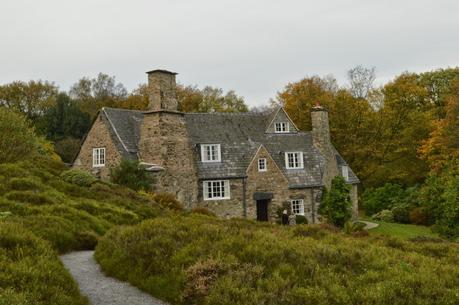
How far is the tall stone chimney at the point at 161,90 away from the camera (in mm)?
32406

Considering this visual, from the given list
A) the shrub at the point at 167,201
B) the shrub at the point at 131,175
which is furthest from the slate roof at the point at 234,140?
the shrub at the point at 167,201

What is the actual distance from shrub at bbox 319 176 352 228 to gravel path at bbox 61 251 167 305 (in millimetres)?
24192

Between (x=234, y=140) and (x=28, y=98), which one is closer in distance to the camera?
(x=234, y=140)

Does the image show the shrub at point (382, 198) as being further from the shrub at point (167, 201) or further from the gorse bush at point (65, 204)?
the gorse bush at point (65, 204)

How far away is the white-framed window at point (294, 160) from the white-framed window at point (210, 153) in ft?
18.0

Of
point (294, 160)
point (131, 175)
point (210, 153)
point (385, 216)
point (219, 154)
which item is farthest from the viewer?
point (385, 216)

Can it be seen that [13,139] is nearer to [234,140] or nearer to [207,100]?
[234,140]

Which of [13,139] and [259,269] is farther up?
[13,139]

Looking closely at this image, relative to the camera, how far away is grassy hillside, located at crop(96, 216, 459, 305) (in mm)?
9812

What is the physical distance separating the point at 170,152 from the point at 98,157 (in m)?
6.17

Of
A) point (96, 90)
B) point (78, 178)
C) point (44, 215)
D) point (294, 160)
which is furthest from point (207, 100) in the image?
point (44, 215)

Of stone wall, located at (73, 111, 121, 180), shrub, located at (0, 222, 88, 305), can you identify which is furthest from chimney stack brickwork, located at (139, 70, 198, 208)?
shrub, located at (0, 222, 88, 305)

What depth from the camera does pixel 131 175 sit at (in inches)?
1191

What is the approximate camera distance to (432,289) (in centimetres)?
1034
